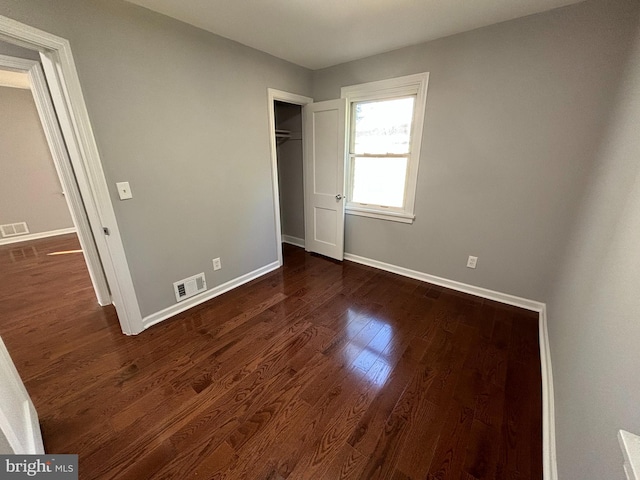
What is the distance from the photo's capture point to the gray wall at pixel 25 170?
3952 mm

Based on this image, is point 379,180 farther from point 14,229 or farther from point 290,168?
point 14,229

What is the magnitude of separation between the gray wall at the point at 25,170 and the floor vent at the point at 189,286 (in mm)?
4342

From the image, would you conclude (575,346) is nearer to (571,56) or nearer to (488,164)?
(488,164)

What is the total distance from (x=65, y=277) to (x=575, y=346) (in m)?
4.81

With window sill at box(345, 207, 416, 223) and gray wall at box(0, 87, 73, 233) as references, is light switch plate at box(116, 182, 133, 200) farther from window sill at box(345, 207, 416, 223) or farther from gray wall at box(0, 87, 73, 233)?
gray wall at box(0, 87, 73, 233)

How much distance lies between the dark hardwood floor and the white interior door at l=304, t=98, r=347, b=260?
1099 millimetres

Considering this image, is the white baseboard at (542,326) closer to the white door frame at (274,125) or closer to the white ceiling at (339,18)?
the white door frame at (274,125)

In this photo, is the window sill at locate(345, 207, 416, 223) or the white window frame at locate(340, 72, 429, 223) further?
the window sill at locate(345, 207, 416, 223)

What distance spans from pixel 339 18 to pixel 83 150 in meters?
2.12

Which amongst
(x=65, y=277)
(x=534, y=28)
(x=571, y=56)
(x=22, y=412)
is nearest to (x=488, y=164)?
(x=571, y=56)

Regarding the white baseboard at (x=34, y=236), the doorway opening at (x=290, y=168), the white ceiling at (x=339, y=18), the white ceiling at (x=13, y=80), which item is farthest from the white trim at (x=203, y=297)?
the white baseboard at (x=34, y=236)

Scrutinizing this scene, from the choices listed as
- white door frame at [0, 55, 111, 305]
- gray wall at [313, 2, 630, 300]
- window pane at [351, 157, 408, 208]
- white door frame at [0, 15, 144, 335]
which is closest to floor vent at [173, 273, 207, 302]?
white door frame at [0, 15, 144, 335]

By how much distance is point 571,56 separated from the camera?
71.8 inches

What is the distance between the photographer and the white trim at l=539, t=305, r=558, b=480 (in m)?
1.15
